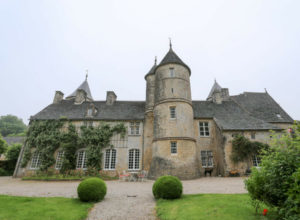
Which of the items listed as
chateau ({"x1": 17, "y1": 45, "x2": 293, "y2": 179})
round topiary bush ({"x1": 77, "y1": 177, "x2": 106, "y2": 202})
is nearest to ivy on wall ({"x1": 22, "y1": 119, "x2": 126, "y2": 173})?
chateau ({"x1": 17, "y1": 45, "x2": 293, "y2": 179})

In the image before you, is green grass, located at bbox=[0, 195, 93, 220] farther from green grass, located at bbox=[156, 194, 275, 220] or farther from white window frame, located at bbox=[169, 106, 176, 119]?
white window frame, located at bbox=[169, 106, 176, 119]

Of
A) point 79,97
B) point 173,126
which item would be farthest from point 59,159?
point 173,126

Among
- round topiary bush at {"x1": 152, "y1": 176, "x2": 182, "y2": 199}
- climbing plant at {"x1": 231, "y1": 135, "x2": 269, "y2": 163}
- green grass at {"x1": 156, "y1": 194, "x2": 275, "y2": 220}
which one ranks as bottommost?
green grass at {"x1": 156, "y1": 194, "x2": 275, "y2": 220}

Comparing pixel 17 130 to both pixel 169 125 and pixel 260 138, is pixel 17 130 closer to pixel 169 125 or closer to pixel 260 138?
pixel 169 125

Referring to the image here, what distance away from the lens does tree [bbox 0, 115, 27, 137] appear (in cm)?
5440

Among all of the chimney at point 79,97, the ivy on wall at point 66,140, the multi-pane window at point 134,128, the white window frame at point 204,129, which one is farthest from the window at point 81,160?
the white window frame at point 204,129

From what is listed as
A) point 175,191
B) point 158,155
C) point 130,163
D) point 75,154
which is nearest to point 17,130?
point 75,154

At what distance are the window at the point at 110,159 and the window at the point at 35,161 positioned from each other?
7.47 metres

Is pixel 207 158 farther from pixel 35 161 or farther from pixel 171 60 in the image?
pixel 35 161

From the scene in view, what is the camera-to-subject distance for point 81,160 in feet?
54.4

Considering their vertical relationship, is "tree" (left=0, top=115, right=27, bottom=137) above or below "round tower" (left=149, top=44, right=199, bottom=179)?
above

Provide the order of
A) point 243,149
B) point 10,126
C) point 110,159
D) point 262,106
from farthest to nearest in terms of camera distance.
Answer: point 10,126
point 262,106
point 110,159
point 243,149

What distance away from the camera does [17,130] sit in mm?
56844

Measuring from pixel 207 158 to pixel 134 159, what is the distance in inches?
319
